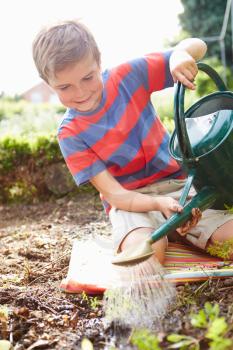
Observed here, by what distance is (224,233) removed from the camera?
7.02 ft

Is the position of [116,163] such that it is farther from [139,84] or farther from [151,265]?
[151,265]

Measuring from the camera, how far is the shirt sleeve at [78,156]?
230 cm

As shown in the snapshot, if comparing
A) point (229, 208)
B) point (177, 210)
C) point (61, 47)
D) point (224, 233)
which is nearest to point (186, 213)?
point (177, 210)

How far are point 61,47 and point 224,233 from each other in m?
1.10

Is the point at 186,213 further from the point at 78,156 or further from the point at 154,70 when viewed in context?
the point at 154,70

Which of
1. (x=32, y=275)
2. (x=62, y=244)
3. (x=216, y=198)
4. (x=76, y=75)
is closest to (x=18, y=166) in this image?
(x=62, y=244)

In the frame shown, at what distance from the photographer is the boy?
82.0 inches

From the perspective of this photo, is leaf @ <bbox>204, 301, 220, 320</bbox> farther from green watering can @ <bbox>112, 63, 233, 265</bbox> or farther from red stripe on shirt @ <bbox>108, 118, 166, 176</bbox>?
red stripe on shirt @ <bbox>108, 118, 166, 176</bbox>

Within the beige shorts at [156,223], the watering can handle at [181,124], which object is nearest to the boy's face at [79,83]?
the watering can handle at [181,124]

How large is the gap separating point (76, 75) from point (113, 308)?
97 centimetres

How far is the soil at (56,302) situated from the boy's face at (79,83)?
848 mm

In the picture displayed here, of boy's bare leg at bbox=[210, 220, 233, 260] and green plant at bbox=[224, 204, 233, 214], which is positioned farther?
boy's bare leg at bbox=[210, 220, 233, 260]

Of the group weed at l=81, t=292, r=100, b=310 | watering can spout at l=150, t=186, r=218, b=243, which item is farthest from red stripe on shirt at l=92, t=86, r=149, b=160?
weed at l=81, t=292, r=100, b=310

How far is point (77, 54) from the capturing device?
1999 millimetres
